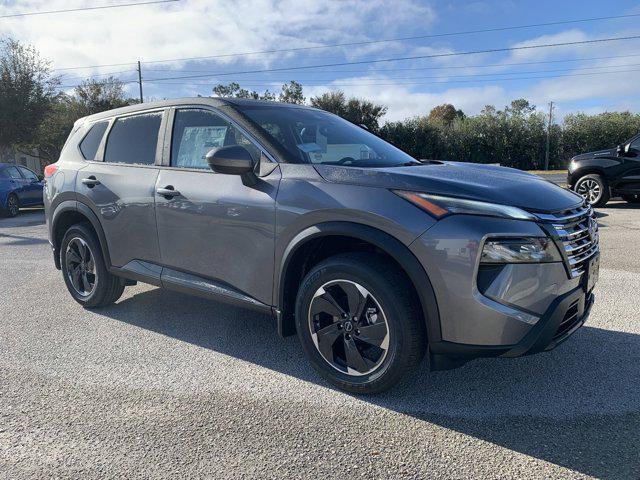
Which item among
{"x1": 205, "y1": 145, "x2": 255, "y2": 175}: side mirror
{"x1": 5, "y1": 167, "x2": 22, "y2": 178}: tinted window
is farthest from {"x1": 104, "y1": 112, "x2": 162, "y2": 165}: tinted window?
{"x1": 5, "y1": 167, "x2": 22, "y2": 178}: tinted window

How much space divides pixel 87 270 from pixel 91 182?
2.74 feet

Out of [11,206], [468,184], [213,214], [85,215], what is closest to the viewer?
[468,184]

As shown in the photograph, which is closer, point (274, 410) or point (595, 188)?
point (274, 410)

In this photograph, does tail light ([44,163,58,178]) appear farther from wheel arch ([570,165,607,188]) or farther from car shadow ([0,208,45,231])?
wheel arch ([570,165,607,188])

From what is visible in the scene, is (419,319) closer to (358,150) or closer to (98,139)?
(358,150)

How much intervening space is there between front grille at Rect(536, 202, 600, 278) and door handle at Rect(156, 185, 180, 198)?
7.87 ft

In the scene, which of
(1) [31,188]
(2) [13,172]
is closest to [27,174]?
(1) [31,188]

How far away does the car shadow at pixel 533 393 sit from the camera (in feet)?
8.09

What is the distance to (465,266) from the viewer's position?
252cm

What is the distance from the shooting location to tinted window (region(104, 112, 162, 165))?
407cm

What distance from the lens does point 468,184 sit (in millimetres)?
2775

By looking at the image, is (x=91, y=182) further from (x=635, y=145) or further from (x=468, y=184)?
(x=635, y=145)

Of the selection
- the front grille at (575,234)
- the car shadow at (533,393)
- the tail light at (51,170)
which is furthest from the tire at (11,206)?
the front grille at (575,234)

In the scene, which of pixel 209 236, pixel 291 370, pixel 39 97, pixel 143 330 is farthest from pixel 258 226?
pixel 39 97
